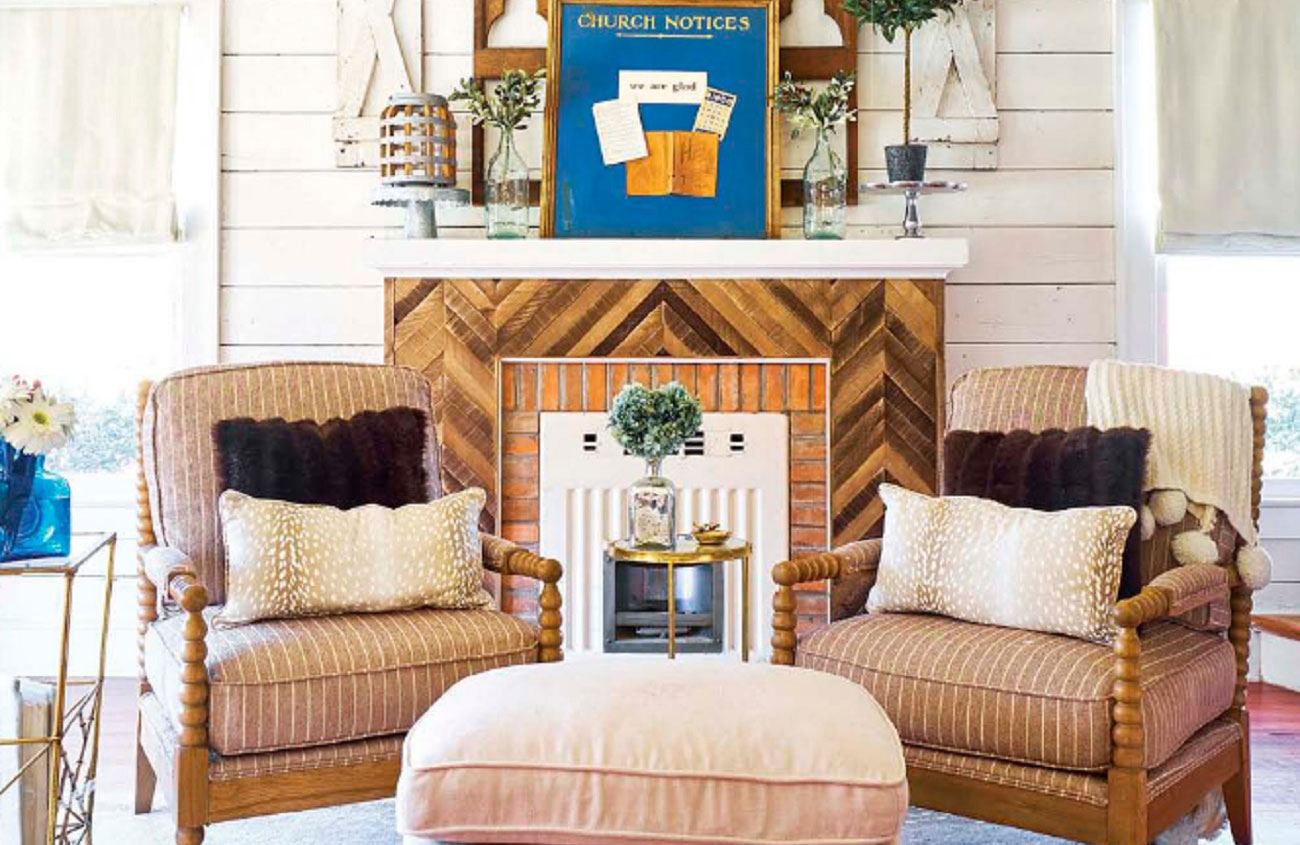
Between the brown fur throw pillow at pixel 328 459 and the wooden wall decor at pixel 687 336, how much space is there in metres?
0.75

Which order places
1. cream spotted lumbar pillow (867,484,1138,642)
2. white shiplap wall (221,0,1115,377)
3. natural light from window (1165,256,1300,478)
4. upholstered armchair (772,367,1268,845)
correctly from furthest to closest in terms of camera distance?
natural light from window (1165,256,1300,478), white shiplap wall (221,0,1115,377), cream spotted lumbar pillow (867,484,1138,642), upholstered armchair (772,367,1268,845)

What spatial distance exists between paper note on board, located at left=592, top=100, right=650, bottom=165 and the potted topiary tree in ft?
2.23

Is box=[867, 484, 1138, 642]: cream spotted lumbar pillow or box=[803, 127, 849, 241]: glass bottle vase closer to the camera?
box=[867, 484, 1138, 642]: cream spotted lumbar pillow

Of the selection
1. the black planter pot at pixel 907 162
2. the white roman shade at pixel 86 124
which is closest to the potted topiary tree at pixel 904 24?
the black planter pot at pixel 907 162

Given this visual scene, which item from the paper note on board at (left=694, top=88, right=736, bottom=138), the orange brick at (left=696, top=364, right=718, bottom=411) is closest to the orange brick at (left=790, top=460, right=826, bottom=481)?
the orange brick at (left=696, top=364, right=718, bottom=411)

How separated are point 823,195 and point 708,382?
63 cm

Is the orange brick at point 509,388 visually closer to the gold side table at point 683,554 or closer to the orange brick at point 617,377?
the orange brick at point 617,377

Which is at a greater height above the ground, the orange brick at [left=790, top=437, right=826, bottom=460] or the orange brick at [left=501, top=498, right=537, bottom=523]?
the orange brick at [left=790, top=437, right=826, bottom=460]

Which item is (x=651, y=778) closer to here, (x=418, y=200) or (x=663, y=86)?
(x=418, y=200)

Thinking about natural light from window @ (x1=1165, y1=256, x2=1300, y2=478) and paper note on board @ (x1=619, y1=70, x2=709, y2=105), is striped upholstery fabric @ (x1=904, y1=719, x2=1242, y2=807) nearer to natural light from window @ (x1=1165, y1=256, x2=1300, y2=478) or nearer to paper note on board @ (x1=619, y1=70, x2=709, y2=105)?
natural light from window @ (x1=1165, y1=256, x2=1300, y2=478)

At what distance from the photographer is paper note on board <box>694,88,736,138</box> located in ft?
13.2

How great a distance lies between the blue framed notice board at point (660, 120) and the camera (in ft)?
13.1

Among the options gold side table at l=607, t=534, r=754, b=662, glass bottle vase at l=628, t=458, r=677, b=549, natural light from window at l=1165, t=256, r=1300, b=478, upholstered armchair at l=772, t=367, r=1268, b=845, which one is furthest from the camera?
natural light from window at l=1165, t=256, r=1300, b=478

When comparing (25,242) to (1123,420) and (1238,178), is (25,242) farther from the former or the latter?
(1238,178)
